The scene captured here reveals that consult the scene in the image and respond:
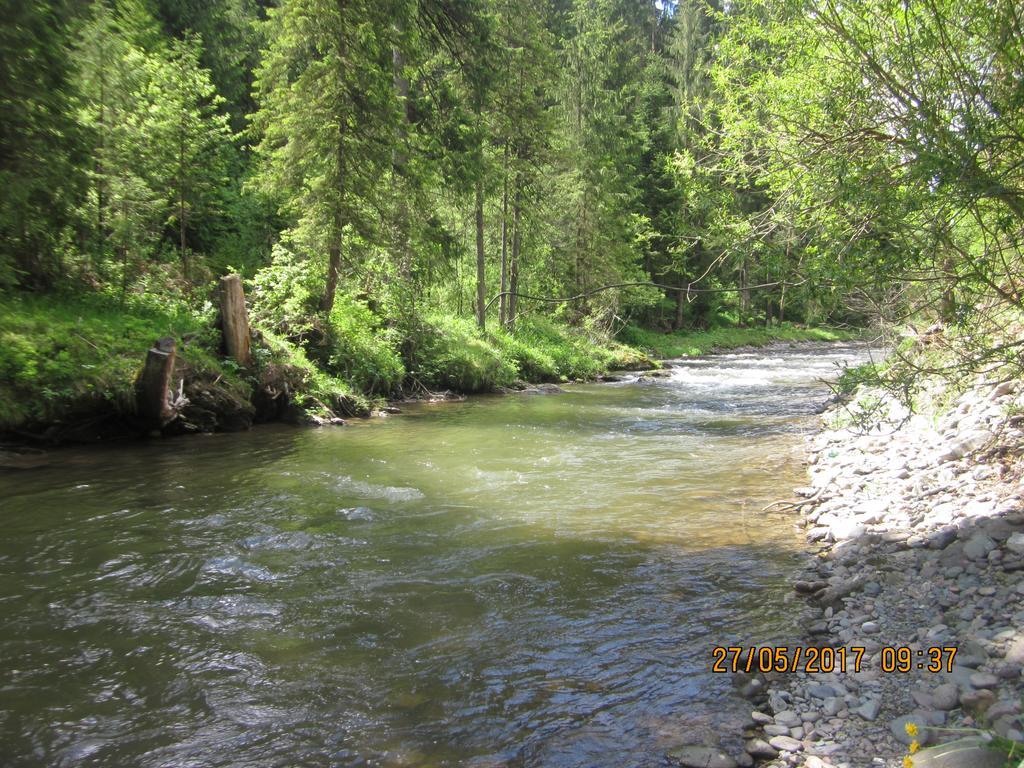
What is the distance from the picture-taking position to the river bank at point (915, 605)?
3.27 metres

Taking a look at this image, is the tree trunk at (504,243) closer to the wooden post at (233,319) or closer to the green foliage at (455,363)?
the green foliage at (455,363)

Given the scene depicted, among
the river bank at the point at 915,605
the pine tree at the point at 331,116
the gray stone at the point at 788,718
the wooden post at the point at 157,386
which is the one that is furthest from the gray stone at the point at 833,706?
the pine tree at the point at 331,116

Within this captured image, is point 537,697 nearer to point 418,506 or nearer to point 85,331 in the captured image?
point 418,506

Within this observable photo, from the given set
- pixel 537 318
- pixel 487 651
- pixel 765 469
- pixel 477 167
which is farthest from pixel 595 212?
pixel 487 651

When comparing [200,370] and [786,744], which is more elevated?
[200,370]

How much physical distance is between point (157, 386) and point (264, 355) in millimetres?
2849

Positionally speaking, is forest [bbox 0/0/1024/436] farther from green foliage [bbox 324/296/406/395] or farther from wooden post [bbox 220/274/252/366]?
wooden post [bbox 220/274/252/366]

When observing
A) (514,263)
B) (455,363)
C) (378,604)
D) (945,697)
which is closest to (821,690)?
(945,697)

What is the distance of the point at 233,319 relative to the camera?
12617mm

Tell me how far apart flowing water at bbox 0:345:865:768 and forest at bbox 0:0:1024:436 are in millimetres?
2441

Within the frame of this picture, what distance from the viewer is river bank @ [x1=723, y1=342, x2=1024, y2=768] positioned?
10.7 feet

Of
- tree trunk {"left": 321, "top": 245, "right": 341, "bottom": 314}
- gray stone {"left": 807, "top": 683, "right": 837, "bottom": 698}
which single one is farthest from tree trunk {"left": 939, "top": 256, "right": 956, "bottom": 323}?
tree trunk {"left": 321, "top": 245, "right": 341, "bottom": 314}

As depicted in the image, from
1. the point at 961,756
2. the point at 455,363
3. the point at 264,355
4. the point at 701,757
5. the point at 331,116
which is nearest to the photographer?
the point at 961,756

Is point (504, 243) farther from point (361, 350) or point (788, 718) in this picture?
point (788, 718)
